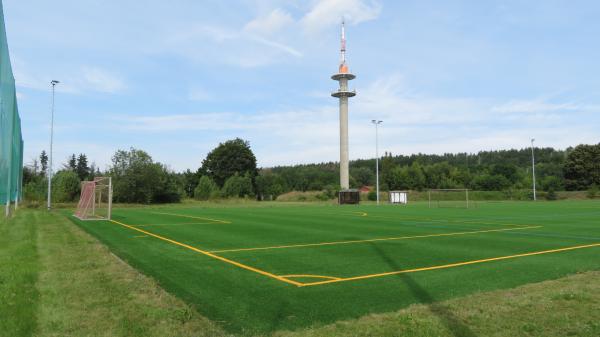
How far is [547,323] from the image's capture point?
226 inches

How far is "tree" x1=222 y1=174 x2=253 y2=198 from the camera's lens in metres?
81.9

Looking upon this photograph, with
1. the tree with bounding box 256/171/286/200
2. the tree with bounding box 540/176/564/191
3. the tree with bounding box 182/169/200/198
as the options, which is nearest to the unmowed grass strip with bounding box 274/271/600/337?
the tree with bounding box 256/171/286/200

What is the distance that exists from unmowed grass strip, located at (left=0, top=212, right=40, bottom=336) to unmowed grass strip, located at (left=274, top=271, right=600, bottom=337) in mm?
3214

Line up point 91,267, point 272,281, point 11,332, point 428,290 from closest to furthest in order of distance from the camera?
1. point 11,332
2. point 428,290
3. point 272,281
4. point 91,267

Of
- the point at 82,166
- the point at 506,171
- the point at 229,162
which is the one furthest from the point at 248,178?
the point at 506,171

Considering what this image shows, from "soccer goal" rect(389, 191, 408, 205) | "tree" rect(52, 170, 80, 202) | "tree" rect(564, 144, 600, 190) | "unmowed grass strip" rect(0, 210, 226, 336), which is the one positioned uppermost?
"tree" rect(564, 144, 600, 190)

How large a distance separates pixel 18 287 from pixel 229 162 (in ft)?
291

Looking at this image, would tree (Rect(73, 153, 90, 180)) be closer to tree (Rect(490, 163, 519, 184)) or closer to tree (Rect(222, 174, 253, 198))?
tree (Rect(222, 174, 253, 198))

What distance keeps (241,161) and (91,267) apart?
286 ft

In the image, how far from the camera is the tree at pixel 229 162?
9556 centimetres

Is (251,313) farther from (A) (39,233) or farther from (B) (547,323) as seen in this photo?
(A) (39,233)

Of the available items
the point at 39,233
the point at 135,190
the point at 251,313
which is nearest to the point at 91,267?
the point at 251,313

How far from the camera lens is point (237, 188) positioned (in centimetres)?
8250

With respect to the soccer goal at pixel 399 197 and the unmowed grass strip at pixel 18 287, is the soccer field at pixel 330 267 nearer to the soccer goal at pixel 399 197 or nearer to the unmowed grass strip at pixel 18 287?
the unmowed grass strip at pixel 18 287
